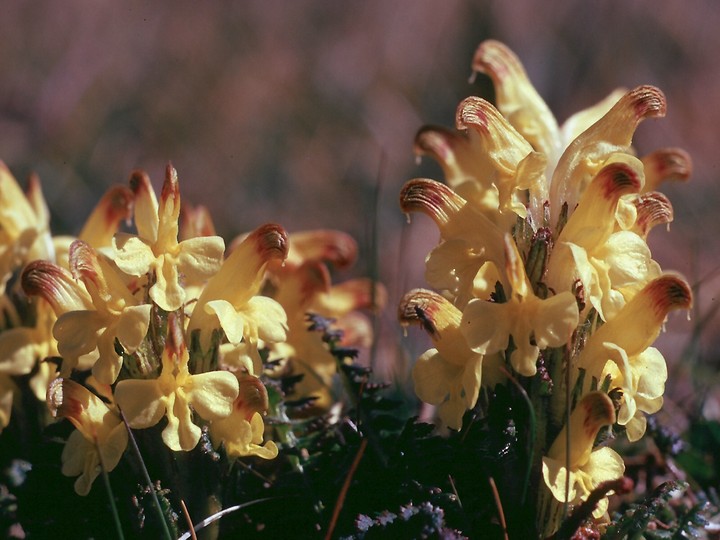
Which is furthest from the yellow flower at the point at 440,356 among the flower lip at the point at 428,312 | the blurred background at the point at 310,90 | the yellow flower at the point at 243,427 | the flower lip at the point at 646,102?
the blurred background at the point at 310,90

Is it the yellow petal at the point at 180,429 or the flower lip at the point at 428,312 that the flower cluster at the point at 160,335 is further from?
the flower lip at the point at 428,312

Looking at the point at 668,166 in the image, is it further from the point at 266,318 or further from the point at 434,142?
the point at 266,318

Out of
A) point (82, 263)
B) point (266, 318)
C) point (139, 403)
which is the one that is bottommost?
point (139, 403)

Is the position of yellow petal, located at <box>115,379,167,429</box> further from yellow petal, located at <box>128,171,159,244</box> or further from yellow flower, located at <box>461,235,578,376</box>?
yellow flower, located at <box>461,235,578,376</box>

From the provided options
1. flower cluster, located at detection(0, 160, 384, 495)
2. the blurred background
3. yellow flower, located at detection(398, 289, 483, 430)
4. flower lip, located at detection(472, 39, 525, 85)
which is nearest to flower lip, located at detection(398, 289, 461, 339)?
yellow flower, located at detection(398, 289, 483, 430)

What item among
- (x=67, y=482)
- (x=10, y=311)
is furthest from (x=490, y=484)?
(x=10, y=311)

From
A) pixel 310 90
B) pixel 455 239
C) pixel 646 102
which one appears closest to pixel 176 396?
pixel 455 239
